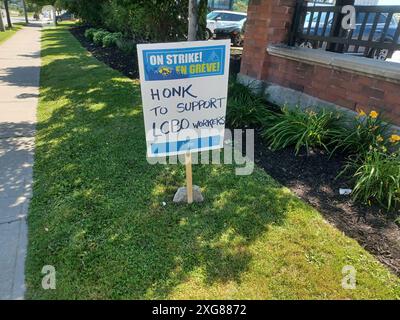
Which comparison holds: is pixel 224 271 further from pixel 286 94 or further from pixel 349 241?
pixel 286 94

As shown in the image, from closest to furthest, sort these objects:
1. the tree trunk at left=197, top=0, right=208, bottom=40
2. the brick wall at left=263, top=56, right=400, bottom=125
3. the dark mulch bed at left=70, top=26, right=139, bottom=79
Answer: the brick wall at left=263, top=56, right=400, bottom=125 < the tree trunk at left=197, top=0, right=208, bottom=40 < the dark mulch bed at left=70, top=26, right=139, bottom=79

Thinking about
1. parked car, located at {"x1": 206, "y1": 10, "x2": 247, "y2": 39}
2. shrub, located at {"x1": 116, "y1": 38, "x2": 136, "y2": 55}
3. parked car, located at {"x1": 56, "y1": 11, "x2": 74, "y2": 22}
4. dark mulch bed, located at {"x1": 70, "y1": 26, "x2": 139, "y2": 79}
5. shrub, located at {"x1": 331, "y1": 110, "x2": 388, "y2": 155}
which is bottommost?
parked car, located at {"x1": 56, "y1": 11, "x2": 74, "y2": 22}

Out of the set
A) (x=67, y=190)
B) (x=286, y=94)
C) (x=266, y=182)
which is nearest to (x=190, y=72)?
(x=266, y=182)

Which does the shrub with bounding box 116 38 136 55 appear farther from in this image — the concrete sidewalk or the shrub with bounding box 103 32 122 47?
the concrete sidewalk

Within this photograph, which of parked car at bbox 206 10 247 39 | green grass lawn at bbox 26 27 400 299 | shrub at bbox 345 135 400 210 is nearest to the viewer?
green grass lawn at bbox 26 27 400 299

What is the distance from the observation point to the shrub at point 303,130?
4.05 m

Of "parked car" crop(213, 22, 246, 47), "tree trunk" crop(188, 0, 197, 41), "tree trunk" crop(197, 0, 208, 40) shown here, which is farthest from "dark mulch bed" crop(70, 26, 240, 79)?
"parked car" crop(213, 22, 246, 47)

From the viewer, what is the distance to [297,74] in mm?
5168

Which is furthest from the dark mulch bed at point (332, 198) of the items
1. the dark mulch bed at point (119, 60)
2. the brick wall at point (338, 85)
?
the dark mulch bed at point (119, 60)

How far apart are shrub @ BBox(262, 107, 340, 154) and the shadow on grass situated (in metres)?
0.84

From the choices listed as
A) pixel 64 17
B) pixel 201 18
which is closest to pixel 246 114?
pixel 201 18

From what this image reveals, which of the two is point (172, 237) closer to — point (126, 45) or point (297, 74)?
point (297, 74)

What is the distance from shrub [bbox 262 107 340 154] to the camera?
4.05 m
